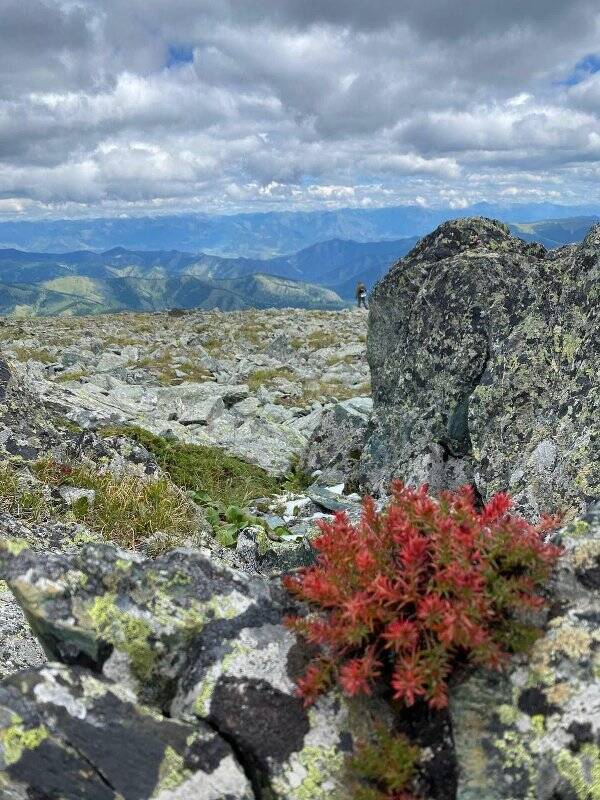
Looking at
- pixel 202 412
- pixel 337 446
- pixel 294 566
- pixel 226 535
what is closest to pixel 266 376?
→ pixel 202 412

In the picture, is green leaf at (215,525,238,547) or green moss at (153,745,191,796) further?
green leaf at (215,525,238,547)

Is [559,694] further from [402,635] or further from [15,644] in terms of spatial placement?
[15,644]

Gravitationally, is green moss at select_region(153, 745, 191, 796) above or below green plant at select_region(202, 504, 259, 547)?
above

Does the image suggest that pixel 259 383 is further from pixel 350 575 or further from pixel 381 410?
pixel 350 575

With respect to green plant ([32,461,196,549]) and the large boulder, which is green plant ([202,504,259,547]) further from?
the large boulder

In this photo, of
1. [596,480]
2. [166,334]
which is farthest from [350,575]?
[166,334]

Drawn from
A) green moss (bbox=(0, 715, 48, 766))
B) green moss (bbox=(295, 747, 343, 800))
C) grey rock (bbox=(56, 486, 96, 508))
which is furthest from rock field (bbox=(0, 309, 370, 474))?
green moss (bbox=(295, 747, 343, 800))

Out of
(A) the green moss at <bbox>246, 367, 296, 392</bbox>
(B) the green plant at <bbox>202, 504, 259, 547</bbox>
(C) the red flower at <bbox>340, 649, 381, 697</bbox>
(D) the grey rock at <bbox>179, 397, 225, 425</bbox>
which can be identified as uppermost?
(C) the red flower at <bbox>340, 649, 381, 697</bbox>

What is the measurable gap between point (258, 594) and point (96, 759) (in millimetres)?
1919

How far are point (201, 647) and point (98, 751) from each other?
1.17 m

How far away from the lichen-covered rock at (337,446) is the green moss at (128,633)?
1347cm

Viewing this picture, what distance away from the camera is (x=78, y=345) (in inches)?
2467

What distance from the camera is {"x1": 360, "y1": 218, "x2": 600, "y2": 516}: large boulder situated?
36.9ft

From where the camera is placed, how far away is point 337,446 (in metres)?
20.6
